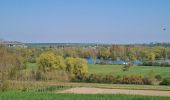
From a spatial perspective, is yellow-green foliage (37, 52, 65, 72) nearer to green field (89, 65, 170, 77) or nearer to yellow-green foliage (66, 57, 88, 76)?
yellow-green foliage (66, 57, 88, 76)

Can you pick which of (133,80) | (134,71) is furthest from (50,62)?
(134,71)

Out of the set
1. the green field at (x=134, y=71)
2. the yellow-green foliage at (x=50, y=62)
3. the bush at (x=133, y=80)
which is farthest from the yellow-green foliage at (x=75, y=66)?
the bush at (x=133, y=80)

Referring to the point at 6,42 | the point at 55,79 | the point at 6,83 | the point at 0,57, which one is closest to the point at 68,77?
the point at 55,79

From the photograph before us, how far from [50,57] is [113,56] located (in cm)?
6070

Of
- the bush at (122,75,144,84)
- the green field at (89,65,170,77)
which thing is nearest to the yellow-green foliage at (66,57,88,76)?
the green field at (89,65,170,77)

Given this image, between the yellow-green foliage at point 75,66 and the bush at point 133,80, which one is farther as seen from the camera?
the yellow-green foliage at point 75,66

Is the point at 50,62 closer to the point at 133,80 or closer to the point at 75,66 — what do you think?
the point at 75,66

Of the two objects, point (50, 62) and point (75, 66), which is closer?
point (50, 62)

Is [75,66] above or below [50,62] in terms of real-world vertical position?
below

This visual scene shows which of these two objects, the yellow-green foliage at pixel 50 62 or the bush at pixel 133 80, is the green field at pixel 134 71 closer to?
the yellow-green foliage at pixel 50 62

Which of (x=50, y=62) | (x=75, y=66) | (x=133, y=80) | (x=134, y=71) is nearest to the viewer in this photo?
(x=133, y=80)

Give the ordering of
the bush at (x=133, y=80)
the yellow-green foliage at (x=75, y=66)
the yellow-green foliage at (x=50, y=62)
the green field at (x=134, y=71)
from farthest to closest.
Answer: the green field at (x=134, y=71) → the yellow-green foliage at (x=75, y=66) → the yellow-green foliage at (x=50, y=62) → the bush at (x=133, y=80)

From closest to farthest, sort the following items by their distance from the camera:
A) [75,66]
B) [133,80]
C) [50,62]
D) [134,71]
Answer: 1. [133,80]
2. [50,62]
3. [75,66]
4. [134,71]

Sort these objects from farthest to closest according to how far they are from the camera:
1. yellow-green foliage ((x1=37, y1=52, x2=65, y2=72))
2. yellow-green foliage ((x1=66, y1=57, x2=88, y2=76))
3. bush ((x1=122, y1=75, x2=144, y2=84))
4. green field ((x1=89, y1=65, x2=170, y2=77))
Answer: green field ((x1=89, y1=65, x2=170, y2=77)) → yellow-green foliage ((x1=66, y1=57, x2=88, y2=76)) → yellow-green foliage ((x1=37, y1=52, x2=65, y2=72)) → bush ((x1=122, y1=75, x2=144, y2=84))
